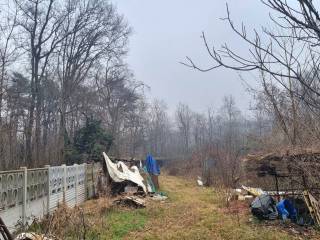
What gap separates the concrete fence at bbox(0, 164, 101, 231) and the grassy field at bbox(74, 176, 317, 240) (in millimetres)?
1346

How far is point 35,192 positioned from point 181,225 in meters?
3.79

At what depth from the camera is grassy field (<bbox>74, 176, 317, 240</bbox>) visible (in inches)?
368

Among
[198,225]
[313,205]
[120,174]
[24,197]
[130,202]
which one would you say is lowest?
[198,225]

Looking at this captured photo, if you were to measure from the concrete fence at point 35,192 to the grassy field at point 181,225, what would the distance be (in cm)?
135

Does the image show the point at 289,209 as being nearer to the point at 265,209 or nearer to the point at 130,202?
the point at 265,209

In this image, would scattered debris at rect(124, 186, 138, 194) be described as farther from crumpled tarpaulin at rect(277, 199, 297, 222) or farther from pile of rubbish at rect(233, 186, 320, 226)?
crumpled tarpaulin at rect(277, 199, 297, 222)

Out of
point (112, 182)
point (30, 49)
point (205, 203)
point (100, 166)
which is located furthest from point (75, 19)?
point (205, 203)

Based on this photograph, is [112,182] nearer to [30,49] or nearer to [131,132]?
[30,49]

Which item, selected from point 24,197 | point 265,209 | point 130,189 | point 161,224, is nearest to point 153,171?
point 130,189

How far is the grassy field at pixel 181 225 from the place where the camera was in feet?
30.6

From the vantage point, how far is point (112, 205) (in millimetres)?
13312

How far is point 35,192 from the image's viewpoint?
972cm

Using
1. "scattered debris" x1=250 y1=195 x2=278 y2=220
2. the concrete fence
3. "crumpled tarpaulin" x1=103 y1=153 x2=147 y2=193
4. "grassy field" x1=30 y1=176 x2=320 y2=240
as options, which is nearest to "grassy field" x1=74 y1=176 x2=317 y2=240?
"grassy field" x1=30 y1=176 x2=320 y2=240

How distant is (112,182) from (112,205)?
361cm
